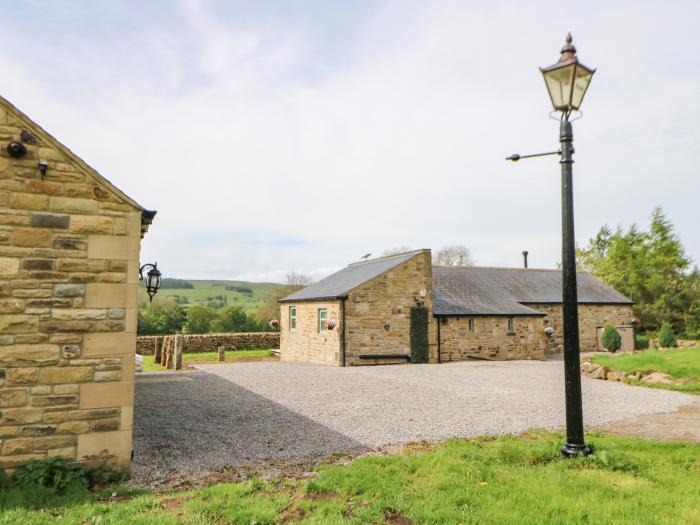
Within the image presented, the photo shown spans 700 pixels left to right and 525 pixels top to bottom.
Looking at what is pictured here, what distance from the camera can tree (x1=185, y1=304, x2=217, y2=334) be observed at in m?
36.7

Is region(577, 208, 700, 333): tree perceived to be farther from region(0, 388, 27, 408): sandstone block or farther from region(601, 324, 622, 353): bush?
region(0, 388, 27, 408): sandstone block

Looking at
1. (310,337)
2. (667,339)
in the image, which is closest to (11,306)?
(310,337)

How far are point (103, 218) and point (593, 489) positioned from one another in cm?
657

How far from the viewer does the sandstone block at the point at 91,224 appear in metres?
6.12

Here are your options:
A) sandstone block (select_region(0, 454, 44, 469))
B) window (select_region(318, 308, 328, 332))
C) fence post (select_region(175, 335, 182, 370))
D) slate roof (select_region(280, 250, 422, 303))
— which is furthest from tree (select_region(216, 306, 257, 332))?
sandstone block (select_region(0, 454, 44, 469))

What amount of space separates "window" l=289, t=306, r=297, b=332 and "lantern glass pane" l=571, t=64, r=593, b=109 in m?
21.4

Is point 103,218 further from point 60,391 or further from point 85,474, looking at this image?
point 85,474

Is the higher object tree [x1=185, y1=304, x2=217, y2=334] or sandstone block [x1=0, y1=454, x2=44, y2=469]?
tree [x1=185, y1=304, x2=217, y2=334]

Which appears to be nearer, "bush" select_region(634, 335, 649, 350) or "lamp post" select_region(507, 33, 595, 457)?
"lamp post" select_region(507, 33, 595, 457)

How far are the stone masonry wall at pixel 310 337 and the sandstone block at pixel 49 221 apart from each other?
1587 centimetres

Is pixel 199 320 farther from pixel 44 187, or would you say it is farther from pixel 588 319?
pixel 44 187

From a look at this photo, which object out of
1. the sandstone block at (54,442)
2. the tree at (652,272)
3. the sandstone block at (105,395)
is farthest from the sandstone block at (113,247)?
the tree at (652,272)

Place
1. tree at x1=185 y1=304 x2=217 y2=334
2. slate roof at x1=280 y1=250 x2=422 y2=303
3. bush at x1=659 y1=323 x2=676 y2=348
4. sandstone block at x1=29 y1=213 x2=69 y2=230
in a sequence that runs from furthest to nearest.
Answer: tree at x1=185 y1=304 x2=217 y2=334, bush at x1=659 y1=323 x2=676 y2=348, slate roof at x1=280 y1=250 x2=422 y2=303, sandstone block at x1=29 y1=213 x2=69 y2=230

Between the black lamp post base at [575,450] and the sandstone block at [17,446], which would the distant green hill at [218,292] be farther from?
the black lamp post base at [575,450]
